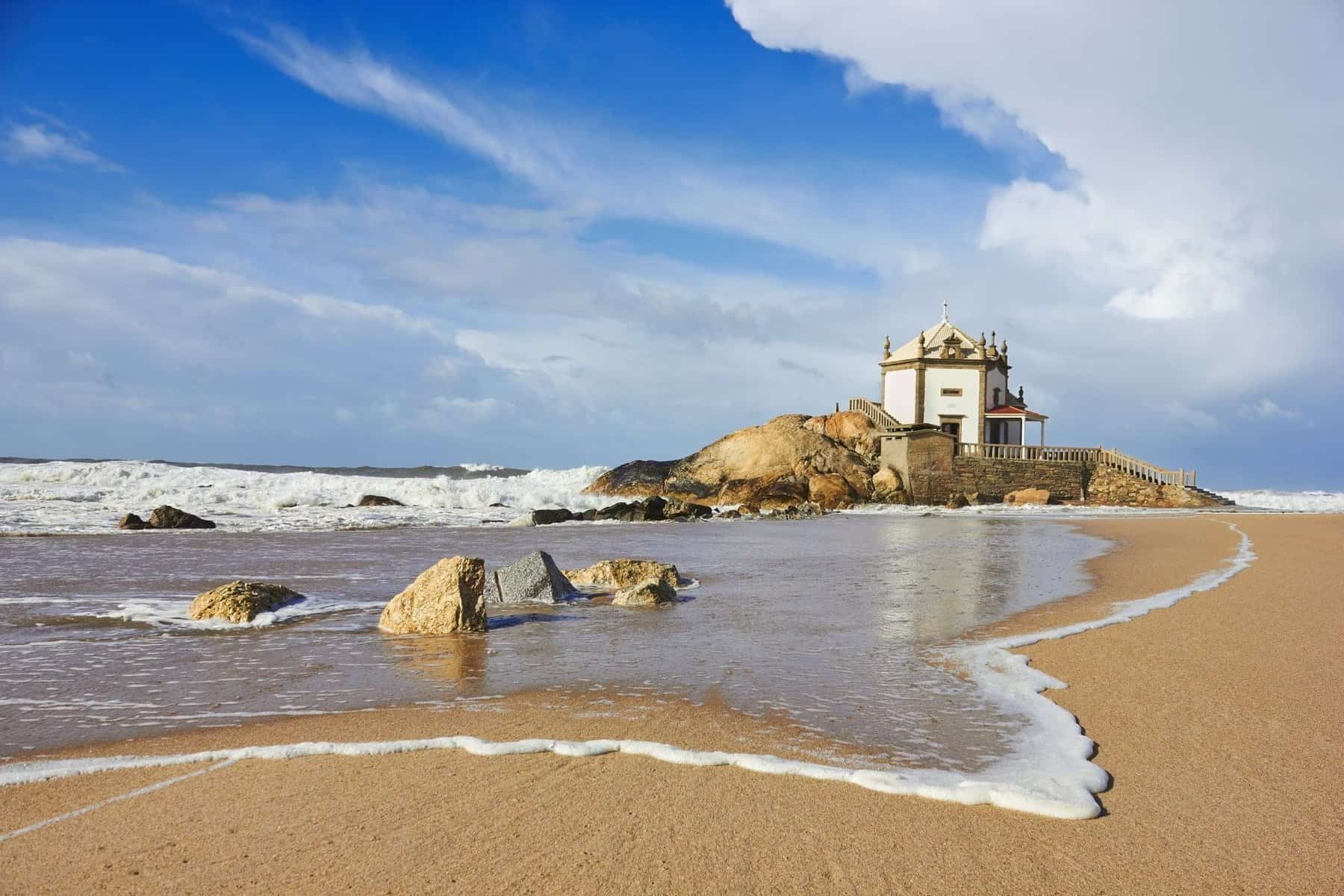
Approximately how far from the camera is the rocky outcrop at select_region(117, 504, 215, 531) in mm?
18250

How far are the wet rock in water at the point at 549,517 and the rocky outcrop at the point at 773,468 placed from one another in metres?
11.4

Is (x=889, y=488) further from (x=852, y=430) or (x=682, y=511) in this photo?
(x=682, y=511)

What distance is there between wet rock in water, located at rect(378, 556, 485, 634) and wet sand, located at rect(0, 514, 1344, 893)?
2411 millimetres

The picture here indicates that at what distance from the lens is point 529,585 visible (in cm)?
870

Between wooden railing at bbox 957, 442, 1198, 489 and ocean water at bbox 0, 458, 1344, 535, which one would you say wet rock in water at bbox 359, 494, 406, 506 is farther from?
wooden railing at bbox 957, 442, 1198, 489

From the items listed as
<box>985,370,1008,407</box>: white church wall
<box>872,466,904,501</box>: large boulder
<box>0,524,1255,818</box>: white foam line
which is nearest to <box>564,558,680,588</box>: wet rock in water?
<box>0,524,1255,818</box>: white foam line

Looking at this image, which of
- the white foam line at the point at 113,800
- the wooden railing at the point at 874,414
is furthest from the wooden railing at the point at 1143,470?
the white foam line at the point at 113,800

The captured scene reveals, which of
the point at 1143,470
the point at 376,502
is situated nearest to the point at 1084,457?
the point at 1143,470

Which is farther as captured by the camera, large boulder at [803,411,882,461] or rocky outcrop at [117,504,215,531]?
large boulder at [803,411,882,461]

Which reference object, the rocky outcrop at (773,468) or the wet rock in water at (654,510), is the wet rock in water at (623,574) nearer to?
the wet rock in water at (654,510)

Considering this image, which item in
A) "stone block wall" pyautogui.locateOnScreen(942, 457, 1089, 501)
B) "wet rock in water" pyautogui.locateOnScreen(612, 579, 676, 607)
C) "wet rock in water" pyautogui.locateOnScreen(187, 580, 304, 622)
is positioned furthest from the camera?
"stone block wall" pyautogui.locateOnScreen(942, 457, 1089, 501)

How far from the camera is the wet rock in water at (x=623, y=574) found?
9.55 metres

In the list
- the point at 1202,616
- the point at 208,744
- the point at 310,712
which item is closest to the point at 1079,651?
the point at 1202,616

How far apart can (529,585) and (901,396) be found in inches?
1592
